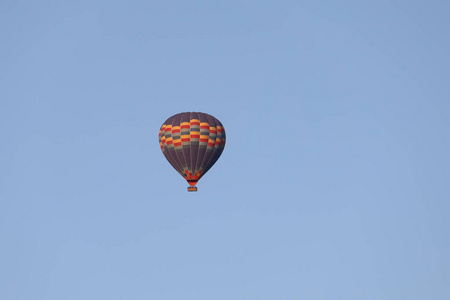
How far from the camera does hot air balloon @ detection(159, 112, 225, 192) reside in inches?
5531

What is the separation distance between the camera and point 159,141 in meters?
144

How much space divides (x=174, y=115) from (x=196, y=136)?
180 inches

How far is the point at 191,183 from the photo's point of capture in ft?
462

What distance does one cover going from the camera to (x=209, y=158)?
14188cm

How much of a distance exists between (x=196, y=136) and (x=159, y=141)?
5.79 m

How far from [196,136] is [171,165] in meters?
5.11

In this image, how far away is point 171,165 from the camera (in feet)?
468

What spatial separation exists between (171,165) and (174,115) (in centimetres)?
591

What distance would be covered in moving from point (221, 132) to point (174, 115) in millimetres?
5903

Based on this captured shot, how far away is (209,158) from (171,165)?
4.64 meters

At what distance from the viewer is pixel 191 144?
140250 millimetres

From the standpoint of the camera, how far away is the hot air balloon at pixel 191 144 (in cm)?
14050

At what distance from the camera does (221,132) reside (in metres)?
144
